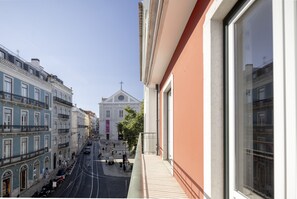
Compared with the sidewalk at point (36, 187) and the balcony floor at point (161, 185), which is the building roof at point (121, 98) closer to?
the sidewalk at point (36, 187)

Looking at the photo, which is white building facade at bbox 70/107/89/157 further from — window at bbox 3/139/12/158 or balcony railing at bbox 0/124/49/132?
window at bbox 3/139/12/158

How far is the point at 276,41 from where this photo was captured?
1249mm

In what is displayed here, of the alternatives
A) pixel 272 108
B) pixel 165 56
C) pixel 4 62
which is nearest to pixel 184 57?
pixel 165 56

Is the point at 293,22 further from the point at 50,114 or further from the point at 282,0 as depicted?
the point at 50,114

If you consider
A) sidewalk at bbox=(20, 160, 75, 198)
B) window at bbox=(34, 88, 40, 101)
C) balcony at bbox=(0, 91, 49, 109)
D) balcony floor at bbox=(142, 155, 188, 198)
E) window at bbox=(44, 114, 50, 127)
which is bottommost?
sidewalk at bbox=(20, 160, 75, 198)

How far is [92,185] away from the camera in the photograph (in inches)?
728

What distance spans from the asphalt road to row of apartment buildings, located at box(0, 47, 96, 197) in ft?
8.09

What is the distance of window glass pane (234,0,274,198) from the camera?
1.40 metres

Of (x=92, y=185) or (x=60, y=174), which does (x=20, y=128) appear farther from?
(x=60, y=174)

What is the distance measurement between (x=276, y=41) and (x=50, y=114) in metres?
23.9

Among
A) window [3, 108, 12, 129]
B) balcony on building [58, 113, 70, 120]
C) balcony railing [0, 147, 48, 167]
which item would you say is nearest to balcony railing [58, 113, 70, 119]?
balcony on building [58, 113, 70, 120]

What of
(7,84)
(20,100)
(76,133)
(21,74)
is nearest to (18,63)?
(21,74)

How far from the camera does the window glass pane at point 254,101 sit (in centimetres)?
140

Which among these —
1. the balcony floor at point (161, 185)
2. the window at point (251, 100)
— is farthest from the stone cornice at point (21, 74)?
the window at point (251, 100)
